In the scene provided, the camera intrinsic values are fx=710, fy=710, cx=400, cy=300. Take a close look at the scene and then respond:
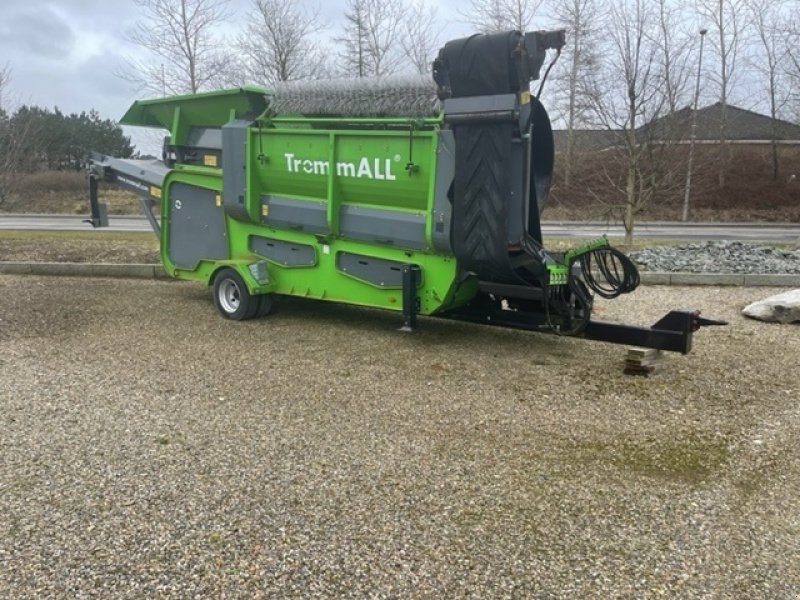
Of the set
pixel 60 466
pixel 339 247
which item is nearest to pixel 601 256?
pixel 339 247

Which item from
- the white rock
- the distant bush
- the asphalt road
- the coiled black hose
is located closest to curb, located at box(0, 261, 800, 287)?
the white rock

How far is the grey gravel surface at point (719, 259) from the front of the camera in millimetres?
11031

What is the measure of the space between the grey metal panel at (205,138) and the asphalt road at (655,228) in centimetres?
1508

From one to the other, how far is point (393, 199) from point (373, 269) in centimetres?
76

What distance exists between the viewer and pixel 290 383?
19.0 feet

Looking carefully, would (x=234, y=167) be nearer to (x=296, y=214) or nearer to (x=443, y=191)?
(x=296, y=214)

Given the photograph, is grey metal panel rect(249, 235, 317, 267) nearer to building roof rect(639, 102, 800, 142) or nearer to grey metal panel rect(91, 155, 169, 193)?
grey metal panel rect(91, 155, 169, 193)

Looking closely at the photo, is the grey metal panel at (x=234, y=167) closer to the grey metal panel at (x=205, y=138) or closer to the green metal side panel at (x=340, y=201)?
the green metal side panel at (x=340, y=201)

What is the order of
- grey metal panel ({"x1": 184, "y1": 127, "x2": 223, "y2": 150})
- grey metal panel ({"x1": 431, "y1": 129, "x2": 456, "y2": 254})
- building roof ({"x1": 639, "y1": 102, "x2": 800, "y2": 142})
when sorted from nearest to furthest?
1. grey metal panel ({"x1": 431, "y1": 129, "x2": 456, "y2": 254})
2. grey metal panel ({"x1": 184, "y1": 127, "x2": 223, "y2": 150})
3. building roof ({"x1": 639, "y1": 102, "x2": 800, "y2": 142})

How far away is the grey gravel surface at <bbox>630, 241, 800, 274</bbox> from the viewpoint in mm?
11031

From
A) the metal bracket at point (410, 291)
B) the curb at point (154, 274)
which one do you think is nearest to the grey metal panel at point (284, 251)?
the metal bracket at point (410, 291)

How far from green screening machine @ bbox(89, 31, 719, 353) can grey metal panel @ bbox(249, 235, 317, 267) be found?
0.02 metres

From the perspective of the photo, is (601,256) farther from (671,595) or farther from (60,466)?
(60,466)

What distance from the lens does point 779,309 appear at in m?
7.98
